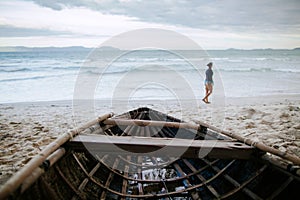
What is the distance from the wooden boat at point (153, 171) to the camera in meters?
1.79

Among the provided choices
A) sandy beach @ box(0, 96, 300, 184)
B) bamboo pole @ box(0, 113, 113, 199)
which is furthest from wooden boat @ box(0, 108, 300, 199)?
sandy beach @ box(0, 96, 300, 184)

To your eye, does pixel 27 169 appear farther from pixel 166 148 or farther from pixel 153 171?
pixel 153 171

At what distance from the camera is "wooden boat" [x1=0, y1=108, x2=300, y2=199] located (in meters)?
1.79

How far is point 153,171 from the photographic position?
10.2 ft

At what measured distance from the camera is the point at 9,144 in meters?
3.99

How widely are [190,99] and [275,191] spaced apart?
322 inches

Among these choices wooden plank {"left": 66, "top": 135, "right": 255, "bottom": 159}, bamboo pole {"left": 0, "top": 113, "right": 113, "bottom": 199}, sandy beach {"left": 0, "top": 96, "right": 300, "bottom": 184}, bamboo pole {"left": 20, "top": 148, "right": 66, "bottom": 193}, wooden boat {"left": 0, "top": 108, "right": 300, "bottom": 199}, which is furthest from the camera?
sandy beach {"left": 0, "top": 96, "right": 300, "bottom": 184}

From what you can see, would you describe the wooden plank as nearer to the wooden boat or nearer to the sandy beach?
the wooden boat

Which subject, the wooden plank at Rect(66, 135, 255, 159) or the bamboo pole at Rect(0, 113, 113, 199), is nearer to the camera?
the bamboo pole at Rect(0, 113, 113, 199)

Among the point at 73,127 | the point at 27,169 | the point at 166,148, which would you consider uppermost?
the point at 27,169

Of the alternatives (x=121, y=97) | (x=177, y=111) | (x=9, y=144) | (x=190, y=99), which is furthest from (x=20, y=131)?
(x=190, y=99)

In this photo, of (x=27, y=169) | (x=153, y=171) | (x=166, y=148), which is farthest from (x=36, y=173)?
(x=153, y=171)

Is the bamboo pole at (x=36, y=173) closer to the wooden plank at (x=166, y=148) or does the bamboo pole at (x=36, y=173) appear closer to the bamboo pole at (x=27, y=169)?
the bamboo pole at (x=27, y=169)

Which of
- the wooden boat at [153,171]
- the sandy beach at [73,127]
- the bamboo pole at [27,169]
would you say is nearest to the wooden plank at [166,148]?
the wooden boat at [153,171]
